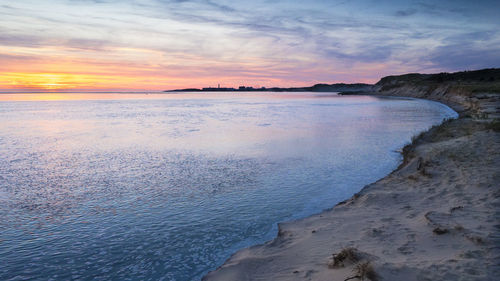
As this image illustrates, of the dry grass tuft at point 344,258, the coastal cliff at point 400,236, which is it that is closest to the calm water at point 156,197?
the coastal cliff at point 400,236

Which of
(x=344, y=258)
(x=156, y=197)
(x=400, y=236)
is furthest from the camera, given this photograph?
(x=156, y=197)

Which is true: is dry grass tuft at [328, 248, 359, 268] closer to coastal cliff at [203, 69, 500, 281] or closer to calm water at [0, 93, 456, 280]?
coastal cliff at [203, 69, 500, 281]

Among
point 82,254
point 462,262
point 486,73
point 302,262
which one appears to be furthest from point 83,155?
point 486,73

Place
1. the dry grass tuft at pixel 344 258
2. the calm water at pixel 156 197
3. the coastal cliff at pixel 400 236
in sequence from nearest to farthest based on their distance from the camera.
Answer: the coastal cliff at pixel 400 236, the dry grass tuft at pixel 344 258, the calm water at pixel 156 197

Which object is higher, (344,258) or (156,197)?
(344,258)

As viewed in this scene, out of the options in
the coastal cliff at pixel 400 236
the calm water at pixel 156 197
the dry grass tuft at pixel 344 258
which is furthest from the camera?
the calm water at pixel 156 197

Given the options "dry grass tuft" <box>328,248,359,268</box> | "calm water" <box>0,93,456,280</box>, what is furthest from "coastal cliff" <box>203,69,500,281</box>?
"calm water" <box>0,93,456,280</box>

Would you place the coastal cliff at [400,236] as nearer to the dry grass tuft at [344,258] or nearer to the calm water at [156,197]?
the dry grass tuft at [344,258]

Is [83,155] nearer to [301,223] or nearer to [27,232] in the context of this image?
[27,232]

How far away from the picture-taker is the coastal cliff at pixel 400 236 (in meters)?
5.12

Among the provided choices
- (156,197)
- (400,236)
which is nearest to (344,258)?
(400,236)

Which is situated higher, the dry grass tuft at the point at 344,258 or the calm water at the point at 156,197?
the dry grass tuft at the point at 344,258

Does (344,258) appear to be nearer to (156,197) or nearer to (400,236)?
(400,236)

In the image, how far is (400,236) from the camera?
6633mm
